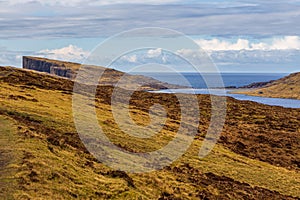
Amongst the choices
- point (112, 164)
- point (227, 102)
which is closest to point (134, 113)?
point (112, 164)

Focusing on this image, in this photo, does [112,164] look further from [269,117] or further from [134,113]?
[269,117]

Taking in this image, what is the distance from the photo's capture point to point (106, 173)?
3216 centimetres

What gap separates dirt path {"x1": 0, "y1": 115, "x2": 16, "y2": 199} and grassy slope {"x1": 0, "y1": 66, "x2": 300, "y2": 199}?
34cm

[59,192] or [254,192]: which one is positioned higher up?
[59,192]

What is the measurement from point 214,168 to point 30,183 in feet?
78.1

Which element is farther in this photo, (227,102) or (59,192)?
(227,102)

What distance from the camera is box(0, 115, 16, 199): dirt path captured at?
23402mm

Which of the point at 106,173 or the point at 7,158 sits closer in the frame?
the point at 7,158

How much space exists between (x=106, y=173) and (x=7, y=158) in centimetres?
768

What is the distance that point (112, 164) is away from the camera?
35094mm

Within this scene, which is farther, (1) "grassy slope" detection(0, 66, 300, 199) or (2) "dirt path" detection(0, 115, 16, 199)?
(1) "grassy slope" detection(0, 66, 300, 199)

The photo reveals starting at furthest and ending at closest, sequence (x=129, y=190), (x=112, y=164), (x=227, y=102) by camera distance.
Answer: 1. (x=227, y=102)
2. (x=112, y=164)
3. (x=129, y=190)

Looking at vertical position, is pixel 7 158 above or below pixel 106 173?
above

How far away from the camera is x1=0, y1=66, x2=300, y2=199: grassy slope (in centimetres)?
2659
